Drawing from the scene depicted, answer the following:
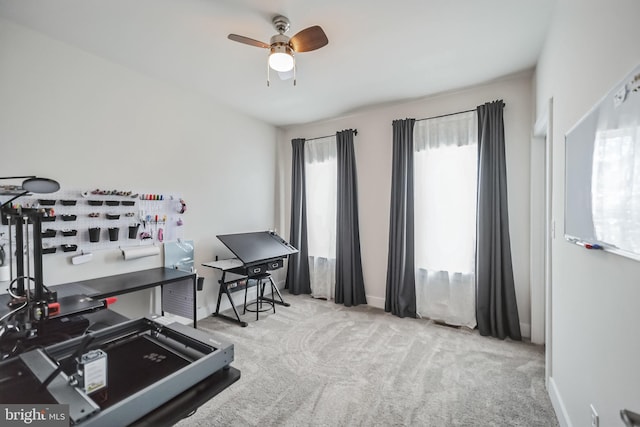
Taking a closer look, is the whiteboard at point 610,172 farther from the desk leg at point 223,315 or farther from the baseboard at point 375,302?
the desk leg at point 223,315

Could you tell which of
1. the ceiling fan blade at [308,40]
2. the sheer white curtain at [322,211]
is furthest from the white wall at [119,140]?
the ceiling fan blade at [308,40]

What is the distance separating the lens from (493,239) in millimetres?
3039

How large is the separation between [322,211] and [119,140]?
266cm

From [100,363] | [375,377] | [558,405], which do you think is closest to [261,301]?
[375,377]

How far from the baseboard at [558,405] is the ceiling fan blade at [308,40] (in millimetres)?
2859

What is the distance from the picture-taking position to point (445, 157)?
134 inches

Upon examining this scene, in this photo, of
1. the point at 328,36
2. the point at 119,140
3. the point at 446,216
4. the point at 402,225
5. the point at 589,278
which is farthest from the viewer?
the point at 402,225

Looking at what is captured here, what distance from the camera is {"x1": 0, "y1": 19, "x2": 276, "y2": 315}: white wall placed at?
2250 millimetres

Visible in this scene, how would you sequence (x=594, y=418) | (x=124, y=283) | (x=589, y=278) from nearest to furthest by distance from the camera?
(x=594, y=418) < (x=589, y=278) < (x=124, y=283)

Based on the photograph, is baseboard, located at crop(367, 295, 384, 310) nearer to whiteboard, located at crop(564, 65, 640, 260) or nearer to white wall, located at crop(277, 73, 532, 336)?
white wall, located at crop(277, 73, 532, 336)

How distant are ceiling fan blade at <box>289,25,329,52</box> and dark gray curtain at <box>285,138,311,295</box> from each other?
2.36 metres

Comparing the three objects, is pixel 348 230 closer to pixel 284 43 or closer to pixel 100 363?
pixel 284 43

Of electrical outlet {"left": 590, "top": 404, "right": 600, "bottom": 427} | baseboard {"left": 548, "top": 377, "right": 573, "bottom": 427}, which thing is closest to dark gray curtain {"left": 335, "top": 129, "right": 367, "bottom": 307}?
baseboard {"left": 548, "top": 377, "right": 573, "bottom": 427}

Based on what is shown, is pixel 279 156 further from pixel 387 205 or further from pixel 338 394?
pixel 338 394
